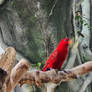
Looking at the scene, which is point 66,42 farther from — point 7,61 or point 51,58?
point 7,61

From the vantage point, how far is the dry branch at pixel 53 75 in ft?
3.02

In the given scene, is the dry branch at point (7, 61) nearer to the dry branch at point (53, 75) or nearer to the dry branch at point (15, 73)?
the dry branch at point (15, 73)

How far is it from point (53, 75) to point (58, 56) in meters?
0.11

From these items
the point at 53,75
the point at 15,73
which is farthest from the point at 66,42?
the point at 15,73

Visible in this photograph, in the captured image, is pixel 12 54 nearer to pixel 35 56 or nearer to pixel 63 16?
pixel 35 56

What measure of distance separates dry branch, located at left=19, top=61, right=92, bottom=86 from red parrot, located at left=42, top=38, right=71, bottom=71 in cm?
3

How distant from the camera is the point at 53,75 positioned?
920mm

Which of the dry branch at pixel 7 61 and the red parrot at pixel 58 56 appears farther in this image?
the red parrot at pixel 58 56

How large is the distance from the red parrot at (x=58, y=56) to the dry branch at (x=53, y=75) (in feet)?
0.11

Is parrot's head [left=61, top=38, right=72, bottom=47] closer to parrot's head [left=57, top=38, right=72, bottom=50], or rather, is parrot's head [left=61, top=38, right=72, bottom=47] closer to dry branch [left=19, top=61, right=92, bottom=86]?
parrot's head [left=57, top=38, right=72, bottom=50]

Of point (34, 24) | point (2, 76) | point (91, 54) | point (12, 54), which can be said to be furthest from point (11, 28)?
point (91, 54)

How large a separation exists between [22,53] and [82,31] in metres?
0.36

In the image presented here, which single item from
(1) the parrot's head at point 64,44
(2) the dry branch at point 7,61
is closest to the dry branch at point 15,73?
(2) the dry branch at point 7,61

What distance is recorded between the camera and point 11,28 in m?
0.97
